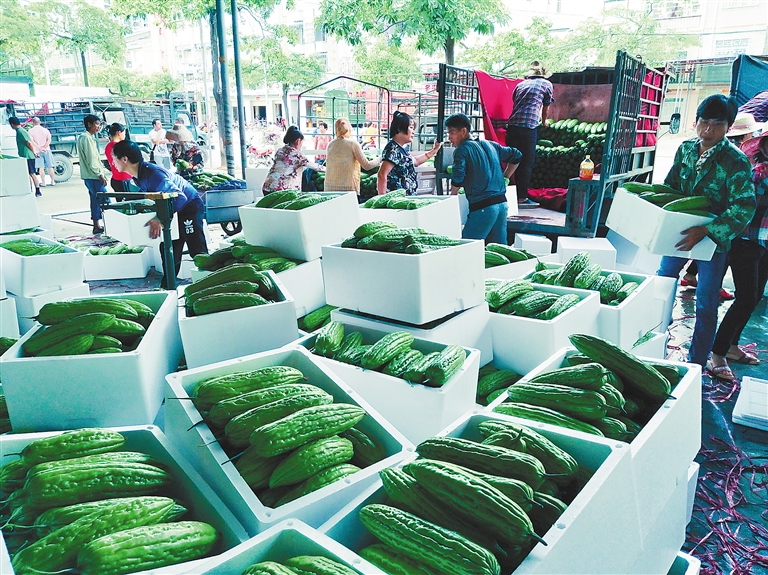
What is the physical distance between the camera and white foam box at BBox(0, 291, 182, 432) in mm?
2271

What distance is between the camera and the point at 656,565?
1917 millimetres

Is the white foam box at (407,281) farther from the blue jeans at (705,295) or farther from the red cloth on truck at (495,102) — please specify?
the red cloth on truck at (495,102)

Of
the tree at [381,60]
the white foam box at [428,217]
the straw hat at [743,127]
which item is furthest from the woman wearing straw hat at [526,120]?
the tree at [381,60]

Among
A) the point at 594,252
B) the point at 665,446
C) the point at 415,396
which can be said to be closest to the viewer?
the point at 665,446

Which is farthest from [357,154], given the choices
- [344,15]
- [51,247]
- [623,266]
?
[344,15]

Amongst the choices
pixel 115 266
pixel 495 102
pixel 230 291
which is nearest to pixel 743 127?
pixel 495 102

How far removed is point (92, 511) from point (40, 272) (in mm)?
4172

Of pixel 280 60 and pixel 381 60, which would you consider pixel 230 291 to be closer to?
pixel 280 60

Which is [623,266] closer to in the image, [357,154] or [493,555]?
[357,154]

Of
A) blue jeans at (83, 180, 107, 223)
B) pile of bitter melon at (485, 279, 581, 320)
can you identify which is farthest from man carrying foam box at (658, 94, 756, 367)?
blue jeans at (83, 180, 107, 223)

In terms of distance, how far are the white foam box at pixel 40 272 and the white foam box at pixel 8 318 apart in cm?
47

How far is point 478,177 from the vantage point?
19.2 ft

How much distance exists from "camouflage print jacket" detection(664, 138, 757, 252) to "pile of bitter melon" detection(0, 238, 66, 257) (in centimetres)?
583

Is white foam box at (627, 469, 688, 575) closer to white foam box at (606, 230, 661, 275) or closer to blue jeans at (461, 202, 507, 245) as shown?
blue jeans at (461, 202, 507, 245)
